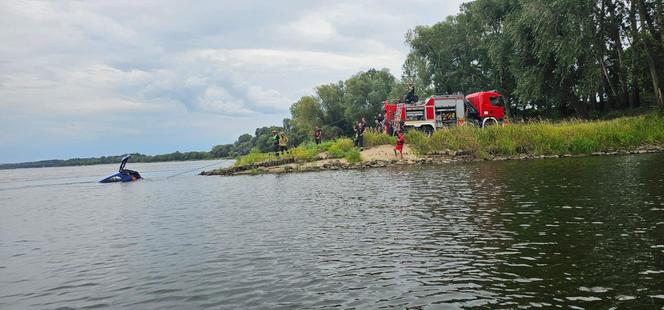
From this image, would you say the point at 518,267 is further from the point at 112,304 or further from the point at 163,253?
the point at 163,253

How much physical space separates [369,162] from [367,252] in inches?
963

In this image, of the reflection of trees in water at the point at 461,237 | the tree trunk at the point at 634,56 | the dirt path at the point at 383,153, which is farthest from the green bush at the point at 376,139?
the tree trunk at the point at 634,56

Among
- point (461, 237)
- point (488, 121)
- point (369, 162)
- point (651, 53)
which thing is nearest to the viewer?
point (461, 237)

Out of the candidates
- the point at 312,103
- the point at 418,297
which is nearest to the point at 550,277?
the point at 418,297

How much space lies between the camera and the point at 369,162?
3328cm

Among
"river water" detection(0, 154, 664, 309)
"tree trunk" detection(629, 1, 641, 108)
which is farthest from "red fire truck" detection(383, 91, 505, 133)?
"river water" detection(0, 154, 664, 309)

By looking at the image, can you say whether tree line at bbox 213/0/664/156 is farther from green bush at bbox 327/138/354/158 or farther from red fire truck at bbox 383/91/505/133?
green bush at bbox 327/138/354/158

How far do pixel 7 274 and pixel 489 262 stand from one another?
30.8 feet

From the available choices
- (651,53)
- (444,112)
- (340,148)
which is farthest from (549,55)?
(340,148)

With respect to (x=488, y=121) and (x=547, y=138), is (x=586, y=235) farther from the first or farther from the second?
(x=488, y=121)

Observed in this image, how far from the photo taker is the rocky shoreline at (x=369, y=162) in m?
31.2

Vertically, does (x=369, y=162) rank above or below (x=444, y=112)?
below

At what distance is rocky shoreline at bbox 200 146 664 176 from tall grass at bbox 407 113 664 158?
73cm

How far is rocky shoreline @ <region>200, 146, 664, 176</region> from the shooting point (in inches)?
1228
